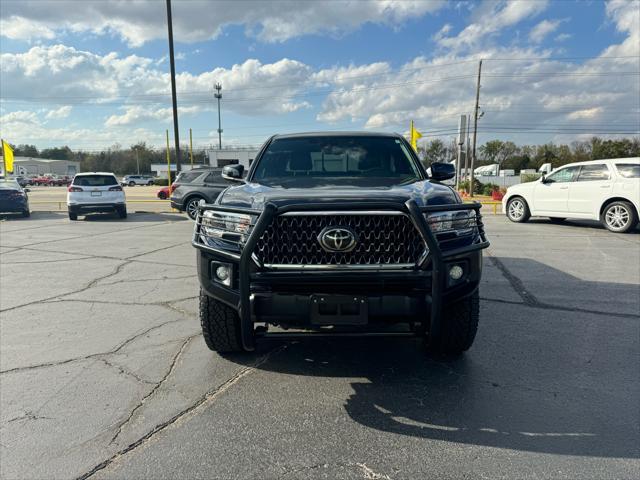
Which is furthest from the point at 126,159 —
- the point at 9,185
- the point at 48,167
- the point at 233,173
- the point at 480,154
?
the point at 233,173

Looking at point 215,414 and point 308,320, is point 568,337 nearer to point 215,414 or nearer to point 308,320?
point 308,320

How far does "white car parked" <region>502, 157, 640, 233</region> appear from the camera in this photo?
10555mm

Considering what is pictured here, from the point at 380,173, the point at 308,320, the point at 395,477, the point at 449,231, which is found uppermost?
the point at 380,173

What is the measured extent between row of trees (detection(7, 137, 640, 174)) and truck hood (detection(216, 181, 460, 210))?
49.8m

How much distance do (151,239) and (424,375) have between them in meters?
8.76

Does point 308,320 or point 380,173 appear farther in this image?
point 380,173

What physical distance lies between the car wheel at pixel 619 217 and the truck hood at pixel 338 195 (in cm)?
939

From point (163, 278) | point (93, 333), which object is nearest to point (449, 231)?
point (93, 333)

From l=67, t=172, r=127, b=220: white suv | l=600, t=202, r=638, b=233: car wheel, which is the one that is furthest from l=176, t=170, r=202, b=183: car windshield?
l=600, t=202, r=638, b=233: car wheel

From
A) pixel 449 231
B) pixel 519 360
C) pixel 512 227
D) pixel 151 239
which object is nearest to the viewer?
pixel 449 231

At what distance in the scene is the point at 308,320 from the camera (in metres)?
2.81

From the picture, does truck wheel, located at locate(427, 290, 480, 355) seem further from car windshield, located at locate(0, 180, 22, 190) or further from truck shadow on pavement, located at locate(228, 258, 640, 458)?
car windshield, located at locate(0, 180, 22, 190)

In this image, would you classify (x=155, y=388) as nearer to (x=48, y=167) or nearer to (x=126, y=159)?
(x=126, y=159)

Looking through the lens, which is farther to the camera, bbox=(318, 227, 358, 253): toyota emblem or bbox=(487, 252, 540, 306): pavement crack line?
bbox=(487, 252, 540, 306): pavement crack line
